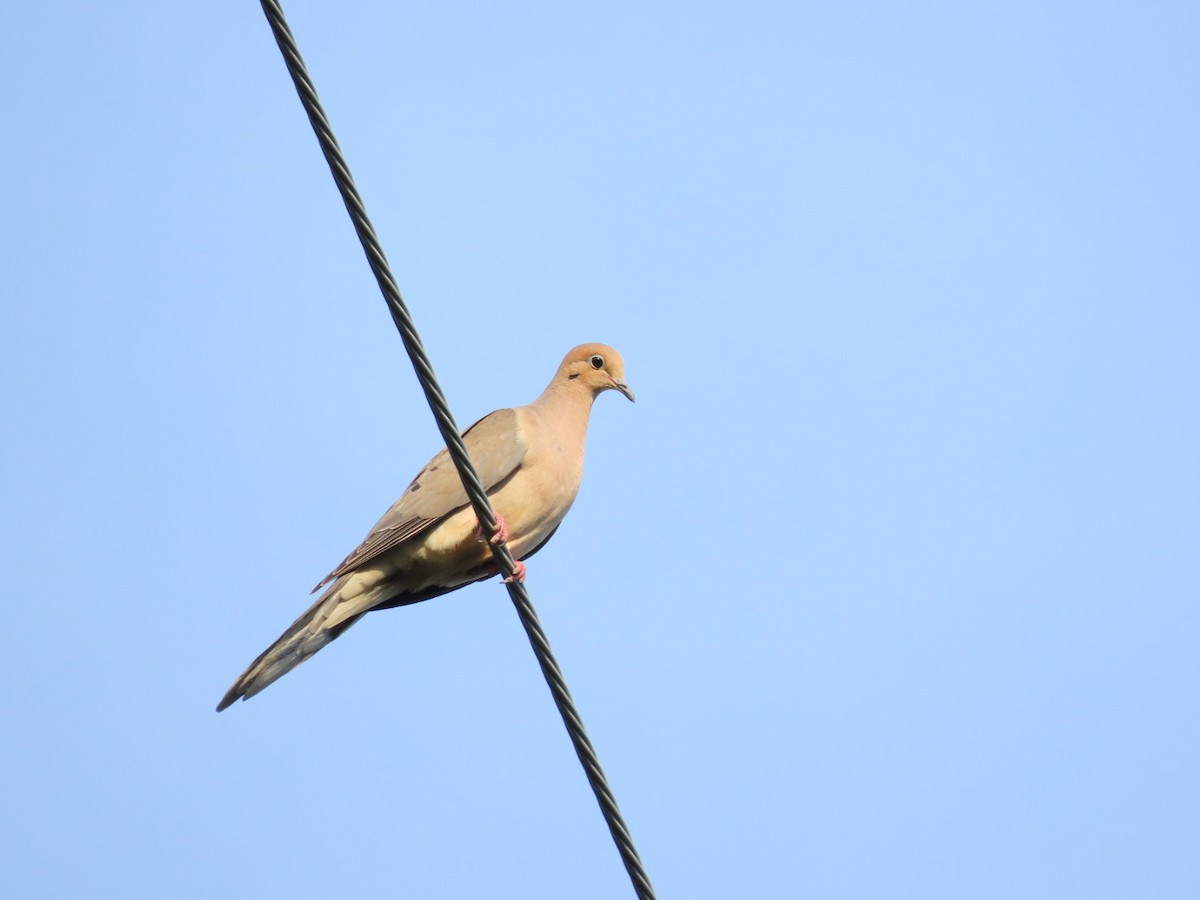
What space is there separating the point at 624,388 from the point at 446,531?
57.8 inches

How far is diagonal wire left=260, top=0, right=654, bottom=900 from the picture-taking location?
2719 millimetres

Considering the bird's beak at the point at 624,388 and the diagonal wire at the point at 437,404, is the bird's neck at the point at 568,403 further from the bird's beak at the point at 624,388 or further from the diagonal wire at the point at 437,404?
the diagonal wire at the point at 437,404

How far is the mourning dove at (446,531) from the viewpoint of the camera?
15.6 ft

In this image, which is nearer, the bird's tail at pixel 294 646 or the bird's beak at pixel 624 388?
the bird's tail at pixel 294 646

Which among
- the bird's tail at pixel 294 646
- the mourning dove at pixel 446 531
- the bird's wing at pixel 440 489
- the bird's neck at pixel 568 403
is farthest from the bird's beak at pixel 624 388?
the bird's tail at pixel 294 646

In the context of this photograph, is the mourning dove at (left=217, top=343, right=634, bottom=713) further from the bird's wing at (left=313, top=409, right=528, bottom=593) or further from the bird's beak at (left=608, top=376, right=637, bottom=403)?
the bird's beak at (left=608, top=376, right=637, bottom=403)

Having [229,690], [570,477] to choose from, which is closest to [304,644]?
[229,690]

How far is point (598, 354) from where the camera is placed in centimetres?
613

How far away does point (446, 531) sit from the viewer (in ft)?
16.3

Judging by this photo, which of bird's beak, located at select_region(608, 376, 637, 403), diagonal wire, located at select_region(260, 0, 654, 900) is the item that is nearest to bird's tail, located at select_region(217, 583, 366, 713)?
diagonal wire, located at select_region(260, 0, 654, 900)

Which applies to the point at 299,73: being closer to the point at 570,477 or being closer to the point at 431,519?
the point at 431,519

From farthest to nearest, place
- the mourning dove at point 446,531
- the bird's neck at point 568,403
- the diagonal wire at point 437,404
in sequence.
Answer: the bird's neck at point 568,403 → the mourning dove at point 446,531 → the diagonal wire at point 437,404

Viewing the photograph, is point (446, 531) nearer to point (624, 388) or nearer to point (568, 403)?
point (568, 403)

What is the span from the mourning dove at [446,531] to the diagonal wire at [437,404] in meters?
1.29
